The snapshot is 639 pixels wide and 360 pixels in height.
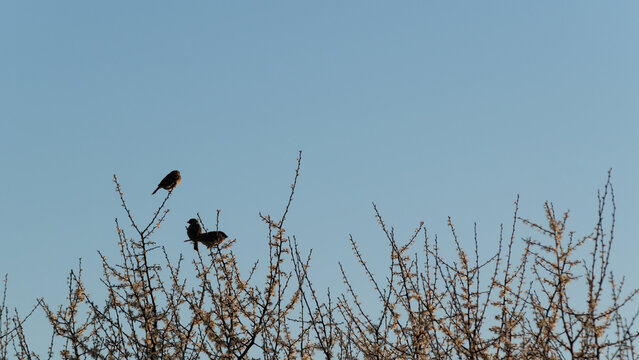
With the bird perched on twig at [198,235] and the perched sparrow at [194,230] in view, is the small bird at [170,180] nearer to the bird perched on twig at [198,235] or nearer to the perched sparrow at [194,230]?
the bird perched on twig at [198,235]

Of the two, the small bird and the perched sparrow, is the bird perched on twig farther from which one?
the small bird

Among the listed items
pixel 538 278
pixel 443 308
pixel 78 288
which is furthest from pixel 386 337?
pixel 78 288

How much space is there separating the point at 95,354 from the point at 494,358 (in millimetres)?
4087

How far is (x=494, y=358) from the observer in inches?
242

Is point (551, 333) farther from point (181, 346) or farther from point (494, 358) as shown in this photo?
point (181, 346)

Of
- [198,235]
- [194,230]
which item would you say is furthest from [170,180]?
[198,235]

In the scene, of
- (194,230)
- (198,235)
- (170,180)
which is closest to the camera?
(198,235)

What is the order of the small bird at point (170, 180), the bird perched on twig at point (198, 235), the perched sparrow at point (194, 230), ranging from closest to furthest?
the bird perched on twig at point (198, 235), the perched sparrow at point (194, 230), the small bird at point (170, 180)

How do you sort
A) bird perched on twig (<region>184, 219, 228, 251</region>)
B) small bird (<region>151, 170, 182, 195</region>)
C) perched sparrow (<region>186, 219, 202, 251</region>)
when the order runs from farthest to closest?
1. small bird (<region>151, 170, 182, 195</region>)
2. perched sparrow (<region>186, 219, 202, 251</region>)
3. bird perched on twig (<region>184, 219, 228, 251</region>)

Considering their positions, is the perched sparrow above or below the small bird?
below

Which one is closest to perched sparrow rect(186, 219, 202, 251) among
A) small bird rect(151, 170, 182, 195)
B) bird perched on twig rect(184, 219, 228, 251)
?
bird perched on twig rect(184, 219, 228, 251)

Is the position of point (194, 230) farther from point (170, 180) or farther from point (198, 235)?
point (170, 180)

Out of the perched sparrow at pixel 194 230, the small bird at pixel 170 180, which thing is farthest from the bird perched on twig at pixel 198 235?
the small bird at pixel 170 180

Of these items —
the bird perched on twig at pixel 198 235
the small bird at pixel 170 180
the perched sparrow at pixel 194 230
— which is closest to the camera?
the bird perched on twig at pixel 198 235
